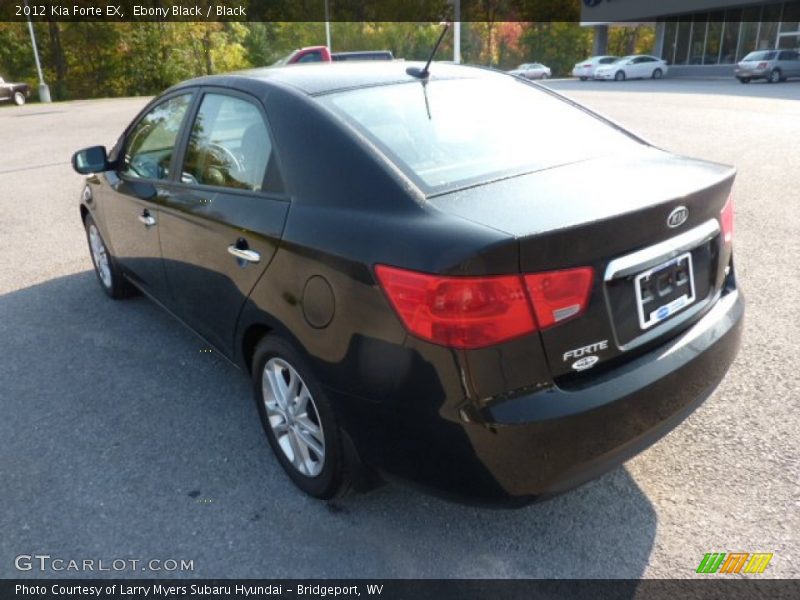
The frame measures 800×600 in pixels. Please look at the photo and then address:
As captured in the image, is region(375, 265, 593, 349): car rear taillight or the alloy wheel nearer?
region(375, 265, 593, 349): car rear taillight

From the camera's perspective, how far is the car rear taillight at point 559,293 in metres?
1.88

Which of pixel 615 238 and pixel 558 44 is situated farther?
pixel 558 44

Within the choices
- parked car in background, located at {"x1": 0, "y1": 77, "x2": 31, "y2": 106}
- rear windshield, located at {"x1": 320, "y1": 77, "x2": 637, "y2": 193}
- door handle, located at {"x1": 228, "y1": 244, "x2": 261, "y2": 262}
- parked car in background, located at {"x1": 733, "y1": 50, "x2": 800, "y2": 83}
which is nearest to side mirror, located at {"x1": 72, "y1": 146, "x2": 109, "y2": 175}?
door handle, located at {"x1": 228, "y1": 244, "x2": 261, "y2": 262}

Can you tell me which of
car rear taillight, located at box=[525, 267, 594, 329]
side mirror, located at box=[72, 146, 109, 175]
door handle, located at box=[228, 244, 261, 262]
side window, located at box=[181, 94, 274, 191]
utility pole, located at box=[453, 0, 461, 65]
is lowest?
door handle, located at box=[228, 244, 261, 262]

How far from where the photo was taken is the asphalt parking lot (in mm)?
2334

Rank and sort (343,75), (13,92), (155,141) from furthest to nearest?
(13,92), (155,141), (343,75)

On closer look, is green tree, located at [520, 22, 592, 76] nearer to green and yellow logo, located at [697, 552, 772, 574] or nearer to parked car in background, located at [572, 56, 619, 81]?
parked car in background, located at [572, 56, 619, 81]

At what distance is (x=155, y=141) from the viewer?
3811 millimetres

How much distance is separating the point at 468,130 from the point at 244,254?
3.58 feet

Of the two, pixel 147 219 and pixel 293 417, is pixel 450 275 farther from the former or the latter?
pixel 147 219

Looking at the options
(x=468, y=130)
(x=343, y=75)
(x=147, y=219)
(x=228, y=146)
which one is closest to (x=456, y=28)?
(x=147, y=219)

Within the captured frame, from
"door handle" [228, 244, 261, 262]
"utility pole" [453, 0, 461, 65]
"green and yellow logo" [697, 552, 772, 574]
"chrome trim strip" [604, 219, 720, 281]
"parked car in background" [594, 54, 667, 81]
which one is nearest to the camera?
"chrome trim strip" [604, 219, 720, 281]

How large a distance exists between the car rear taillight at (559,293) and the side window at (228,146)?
1332 millimetres

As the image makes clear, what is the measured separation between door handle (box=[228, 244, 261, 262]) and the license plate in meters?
1.45
